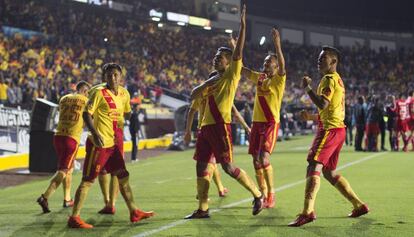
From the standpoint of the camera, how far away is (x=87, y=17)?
38906 mm

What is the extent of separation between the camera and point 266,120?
945 cm

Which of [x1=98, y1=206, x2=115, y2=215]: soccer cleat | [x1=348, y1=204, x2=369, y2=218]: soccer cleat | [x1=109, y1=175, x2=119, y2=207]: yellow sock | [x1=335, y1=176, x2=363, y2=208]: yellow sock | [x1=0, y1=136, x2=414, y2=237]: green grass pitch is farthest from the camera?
[x1=109, y1=175, x2=119, y2=207]: yellow sock

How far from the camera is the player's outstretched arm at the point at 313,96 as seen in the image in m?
7.24

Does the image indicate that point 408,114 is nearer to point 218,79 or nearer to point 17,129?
point 17,129

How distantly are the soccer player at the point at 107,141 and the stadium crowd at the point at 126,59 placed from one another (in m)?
15.0

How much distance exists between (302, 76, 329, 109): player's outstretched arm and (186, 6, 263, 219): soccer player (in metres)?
1.14

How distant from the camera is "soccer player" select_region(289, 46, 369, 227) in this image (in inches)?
298

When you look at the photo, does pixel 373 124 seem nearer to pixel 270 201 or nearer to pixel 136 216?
pixel 270 201

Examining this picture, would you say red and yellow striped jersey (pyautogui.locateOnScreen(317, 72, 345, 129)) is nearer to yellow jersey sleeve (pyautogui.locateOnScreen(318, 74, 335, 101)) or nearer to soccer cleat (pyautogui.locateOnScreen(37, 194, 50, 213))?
yellow jersey sleeve (pyautogui.locateOnScreen(318, 74, 335, 101))

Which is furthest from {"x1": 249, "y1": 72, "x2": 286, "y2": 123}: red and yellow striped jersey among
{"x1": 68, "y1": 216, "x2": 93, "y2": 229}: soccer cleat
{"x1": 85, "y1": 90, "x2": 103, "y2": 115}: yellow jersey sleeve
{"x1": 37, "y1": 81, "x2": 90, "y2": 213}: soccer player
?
{"x1": 68, "y1": 216, "x2": 93, "y2": 229}: soccer cleat

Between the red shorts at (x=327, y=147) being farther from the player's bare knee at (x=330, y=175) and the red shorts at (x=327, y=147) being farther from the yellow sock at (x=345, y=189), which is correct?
A: the yellow sock at (x=345, y=189)

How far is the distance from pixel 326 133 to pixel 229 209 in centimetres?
202

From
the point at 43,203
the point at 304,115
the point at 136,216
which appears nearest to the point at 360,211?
the point at 304,115

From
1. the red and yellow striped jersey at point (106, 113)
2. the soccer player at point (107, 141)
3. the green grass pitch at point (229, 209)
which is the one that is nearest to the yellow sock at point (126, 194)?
the soccer player at point (107, 141)
